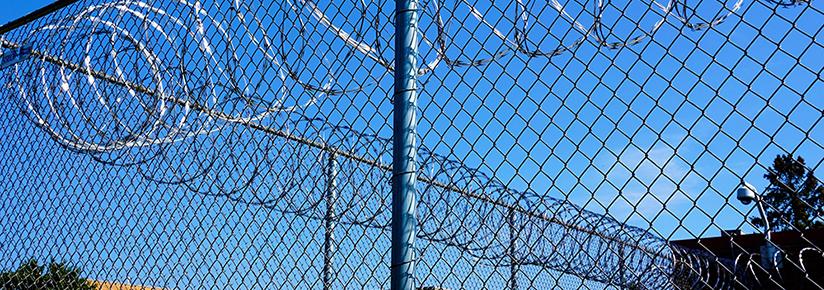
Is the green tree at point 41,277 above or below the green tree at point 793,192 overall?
above

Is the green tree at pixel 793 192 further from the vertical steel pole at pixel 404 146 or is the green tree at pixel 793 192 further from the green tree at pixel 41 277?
the green tree at pixel 41 277

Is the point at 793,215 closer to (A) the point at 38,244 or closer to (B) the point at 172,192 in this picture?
(B) the point at 172,192

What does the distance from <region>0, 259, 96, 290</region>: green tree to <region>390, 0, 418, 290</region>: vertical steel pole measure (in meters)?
2.09

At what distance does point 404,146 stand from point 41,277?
2658mm

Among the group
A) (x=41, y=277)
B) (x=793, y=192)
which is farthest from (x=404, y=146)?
(x=41, y=277)

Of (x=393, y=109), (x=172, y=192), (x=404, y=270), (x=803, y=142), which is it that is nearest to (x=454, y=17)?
(x=393, y=109)

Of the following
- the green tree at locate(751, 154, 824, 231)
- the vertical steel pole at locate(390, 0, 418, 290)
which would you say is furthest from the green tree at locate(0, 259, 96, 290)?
the green tree at locate(751, 154, 824, 231)

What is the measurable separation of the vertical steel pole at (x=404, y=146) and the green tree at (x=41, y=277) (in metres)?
2.09

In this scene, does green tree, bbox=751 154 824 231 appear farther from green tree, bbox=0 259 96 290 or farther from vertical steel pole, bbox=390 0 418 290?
green tree, bbox=0 259 96 290

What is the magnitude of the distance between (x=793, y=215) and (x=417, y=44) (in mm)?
1178

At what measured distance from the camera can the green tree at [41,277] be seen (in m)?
3.80

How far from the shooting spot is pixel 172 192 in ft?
11.2

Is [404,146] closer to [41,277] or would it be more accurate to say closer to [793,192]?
[793,192]

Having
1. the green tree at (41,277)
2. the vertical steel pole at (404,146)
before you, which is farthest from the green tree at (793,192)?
the green tree at (41,277)
